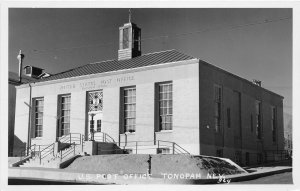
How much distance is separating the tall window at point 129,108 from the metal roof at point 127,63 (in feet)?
5.96

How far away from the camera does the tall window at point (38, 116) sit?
35.8 metres

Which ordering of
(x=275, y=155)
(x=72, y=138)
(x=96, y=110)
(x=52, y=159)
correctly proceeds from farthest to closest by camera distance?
(x=275, y=155)
(x=72, y=138)
(x=96, y=110)
(x=52, y=159)

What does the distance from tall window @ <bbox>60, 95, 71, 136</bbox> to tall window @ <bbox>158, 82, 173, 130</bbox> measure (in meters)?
8.14

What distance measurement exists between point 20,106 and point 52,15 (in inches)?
719

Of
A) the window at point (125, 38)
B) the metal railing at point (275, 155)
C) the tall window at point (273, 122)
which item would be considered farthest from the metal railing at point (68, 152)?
the tall window at point (273, 122)

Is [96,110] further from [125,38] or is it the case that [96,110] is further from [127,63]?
[125,38]

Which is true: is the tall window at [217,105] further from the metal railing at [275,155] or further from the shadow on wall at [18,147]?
the shadow on wall at [18,147]

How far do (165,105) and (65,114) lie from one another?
8.92m

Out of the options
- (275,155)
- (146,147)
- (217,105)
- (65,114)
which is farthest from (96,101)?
(275,155)

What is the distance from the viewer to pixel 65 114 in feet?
115

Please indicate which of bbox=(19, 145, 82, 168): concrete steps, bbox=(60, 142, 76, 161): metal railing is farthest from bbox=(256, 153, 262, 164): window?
bbox=(60, 142, 76, 161): metal railing

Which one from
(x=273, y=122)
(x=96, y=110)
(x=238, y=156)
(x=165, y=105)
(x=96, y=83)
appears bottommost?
(x=238, y=156)

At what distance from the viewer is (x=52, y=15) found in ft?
63.9
